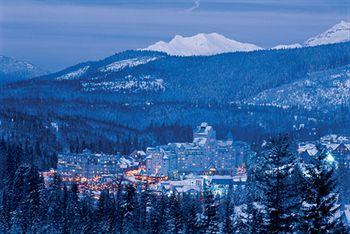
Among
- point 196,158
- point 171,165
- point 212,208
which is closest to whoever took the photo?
point 212,208

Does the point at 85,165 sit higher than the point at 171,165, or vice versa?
the point at 85,165

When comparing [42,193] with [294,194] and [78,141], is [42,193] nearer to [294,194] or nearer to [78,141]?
[294,194]

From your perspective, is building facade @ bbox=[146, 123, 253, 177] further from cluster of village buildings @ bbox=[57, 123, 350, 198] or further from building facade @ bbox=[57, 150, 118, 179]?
building facade @ bbox=[57, 150, 118, 179]

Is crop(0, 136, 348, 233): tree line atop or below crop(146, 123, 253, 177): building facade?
atop

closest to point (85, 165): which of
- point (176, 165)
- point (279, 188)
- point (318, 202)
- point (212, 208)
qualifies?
point (176, 165)

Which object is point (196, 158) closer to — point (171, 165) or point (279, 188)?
point (171, 165)

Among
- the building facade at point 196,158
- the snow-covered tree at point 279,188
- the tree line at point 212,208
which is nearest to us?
the tree line at point 212,208

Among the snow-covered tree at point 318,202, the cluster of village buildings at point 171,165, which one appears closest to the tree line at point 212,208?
the snow-covered tree at point 318,202

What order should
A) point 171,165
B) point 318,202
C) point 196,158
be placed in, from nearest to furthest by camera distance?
point 318,202
point 171,165
point 196,158

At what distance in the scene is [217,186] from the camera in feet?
418

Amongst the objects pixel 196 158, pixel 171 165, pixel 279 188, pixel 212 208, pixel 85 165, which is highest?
pixel 279 188

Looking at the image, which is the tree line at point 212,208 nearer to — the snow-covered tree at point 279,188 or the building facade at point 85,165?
the snow-covered tree at point 279,188

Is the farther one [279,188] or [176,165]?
[176,165]

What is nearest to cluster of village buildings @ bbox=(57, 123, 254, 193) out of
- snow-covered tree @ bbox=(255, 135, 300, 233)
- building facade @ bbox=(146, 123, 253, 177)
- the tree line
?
building facade @ bbox=(146, 123, 253, 177)
